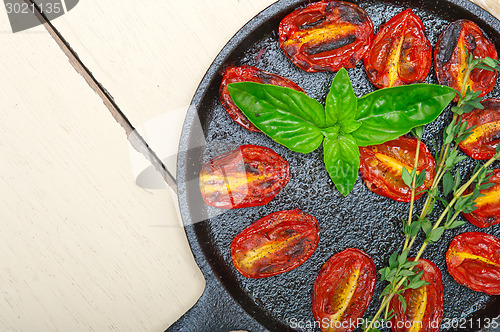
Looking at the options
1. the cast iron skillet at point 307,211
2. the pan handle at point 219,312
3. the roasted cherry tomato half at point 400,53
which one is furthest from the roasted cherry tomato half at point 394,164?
the pan handle at point 219,312

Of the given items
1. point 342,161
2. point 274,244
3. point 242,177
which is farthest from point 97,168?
point 342,161

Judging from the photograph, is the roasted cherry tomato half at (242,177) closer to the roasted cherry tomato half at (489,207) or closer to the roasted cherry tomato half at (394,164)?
the roasted cherry tomato half at (394,164)

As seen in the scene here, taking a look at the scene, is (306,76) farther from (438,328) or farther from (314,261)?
(438,328)

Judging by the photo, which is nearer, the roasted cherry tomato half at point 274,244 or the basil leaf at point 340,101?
the basil leaf at point 340,101

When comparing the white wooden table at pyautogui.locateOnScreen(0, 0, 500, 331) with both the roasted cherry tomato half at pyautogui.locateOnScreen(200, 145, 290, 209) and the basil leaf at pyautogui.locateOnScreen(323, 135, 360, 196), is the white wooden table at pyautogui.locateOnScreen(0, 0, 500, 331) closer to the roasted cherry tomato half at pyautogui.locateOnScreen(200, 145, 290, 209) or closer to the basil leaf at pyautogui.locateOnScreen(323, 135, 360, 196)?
the roasted cherry tomato half at pyautogui.locateOnScreen(200, 145, 290, 209)

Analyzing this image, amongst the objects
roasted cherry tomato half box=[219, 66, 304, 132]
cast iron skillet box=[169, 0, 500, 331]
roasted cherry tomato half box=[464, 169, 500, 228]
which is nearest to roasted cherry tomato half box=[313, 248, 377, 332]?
cast iron skillet box=[169, 0, 500, 331]

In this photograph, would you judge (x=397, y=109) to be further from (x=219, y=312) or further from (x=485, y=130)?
(x=219, y=312)
